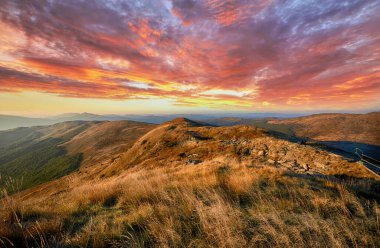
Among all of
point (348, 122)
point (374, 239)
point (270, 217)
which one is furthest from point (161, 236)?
point (348, 122)

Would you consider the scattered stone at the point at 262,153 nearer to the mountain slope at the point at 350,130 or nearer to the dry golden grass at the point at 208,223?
the dry golden grass at the point at 208,223

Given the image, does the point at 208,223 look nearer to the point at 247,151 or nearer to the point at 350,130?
the point at 247,151

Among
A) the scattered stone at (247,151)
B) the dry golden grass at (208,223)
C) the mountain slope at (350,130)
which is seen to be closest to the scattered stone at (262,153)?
the scattered stone at (247,151)

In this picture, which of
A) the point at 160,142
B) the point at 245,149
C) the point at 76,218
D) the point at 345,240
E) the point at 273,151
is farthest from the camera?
the point at 160,142

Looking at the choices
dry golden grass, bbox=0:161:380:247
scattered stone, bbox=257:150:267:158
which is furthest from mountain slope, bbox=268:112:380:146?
dry golden grass, bbox=0:161:380:247

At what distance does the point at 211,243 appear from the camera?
3219 mm

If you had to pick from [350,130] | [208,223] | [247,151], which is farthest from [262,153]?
[350,130]

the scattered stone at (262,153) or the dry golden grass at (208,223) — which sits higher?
the dry golden grass at (208,223)

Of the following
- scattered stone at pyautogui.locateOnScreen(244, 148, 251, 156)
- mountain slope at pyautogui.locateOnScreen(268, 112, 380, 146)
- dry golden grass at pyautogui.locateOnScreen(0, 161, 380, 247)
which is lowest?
mountain slope at pyautogui.locateOnScreen(268, 112, 380, 146)

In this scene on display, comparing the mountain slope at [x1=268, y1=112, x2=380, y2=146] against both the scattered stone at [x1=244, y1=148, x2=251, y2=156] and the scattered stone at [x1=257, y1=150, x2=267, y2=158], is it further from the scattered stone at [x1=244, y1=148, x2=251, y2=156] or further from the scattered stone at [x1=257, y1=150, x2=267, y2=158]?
the scattered stone at [x1=257, y1=150, x2=267, y2=158]

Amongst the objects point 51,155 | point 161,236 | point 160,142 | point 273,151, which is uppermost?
point 161,236

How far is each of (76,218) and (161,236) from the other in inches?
121

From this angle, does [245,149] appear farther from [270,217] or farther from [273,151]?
Result: [270,217]

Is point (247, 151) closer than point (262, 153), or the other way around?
point (262, 153)
